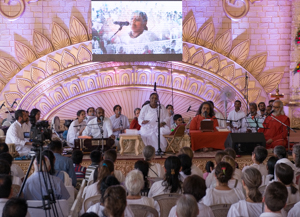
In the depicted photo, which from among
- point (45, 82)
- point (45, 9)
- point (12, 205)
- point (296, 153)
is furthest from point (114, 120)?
point (12, 205)

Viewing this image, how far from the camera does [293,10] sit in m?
11.7

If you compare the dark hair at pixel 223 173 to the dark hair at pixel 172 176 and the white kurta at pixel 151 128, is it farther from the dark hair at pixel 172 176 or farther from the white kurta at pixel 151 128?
the white kurta at pixel 151 128

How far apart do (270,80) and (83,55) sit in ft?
18.0

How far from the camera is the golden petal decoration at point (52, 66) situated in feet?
37.6

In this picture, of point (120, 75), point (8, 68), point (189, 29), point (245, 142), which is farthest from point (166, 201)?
point (8, 68)

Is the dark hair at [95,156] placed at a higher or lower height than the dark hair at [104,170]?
higher

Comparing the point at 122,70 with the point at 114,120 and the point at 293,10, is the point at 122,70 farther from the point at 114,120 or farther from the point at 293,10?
the point at 293,10

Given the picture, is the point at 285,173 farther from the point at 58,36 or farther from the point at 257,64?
the point at 58,36

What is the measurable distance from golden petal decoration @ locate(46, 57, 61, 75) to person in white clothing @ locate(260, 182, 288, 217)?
9.28m

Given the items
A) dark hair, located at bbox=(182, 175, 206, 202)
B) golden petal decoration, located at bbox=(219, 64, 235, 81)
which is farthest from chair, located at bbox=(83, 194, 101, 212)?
golden petal decoration, located at bbox=(219, 64, 235, 81)

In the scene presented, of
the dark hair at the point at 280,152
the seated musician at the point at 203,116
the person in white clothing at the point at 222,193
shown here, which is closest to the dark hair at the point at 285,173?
the person in white clothing at the point at 222,193

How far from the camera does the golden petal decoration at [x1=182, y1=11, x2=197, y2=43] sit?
11.6 metres

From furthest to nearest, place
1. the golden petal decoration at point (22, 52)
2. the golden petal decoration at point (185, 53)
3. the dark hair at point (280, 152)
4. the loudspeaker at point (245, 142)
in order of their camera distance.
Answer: the golden petal decoration at point (185, 53) < the golden petal decoration at point (22, 52) < the loudspeaker at point (245, 142) < the dark hair at point (280, 152)

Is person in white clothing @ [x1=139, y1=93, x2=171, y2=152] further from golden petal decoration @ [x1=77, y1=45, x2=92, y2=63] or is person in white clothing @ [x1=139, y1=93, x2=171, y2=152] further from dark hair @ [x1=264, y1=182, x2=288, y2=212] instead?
dark hair @ [x1=264, y1=182, x2=288, y2=212]
